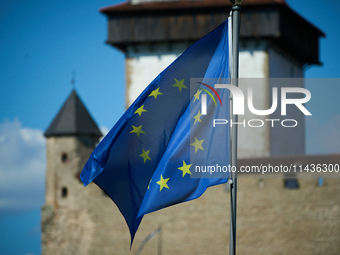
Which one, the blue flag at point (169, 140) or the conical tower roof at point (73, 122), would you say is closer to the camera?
the blue flag at point (169, 140)

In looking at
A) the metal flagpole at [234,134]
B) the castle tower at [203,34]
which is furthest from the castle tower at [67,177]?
the metal flagpole at [234,134]

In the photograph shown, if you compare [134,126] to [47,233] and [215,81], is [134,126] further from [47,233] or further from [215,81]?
[47,233]

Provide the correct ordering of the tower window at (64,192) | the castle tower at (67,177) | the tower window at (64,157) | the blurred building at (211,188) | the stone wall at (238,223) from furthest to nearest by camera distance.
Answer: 1. the tower window at (64,157)
2. the tower window at (64,192)
3. the castle tower at (67,177)
4. the blurred building at (211,188)
5. the stone wall at (238,223)

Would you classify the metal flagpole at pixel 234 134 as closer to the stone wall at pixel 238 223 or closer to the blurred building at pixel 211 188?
the blurred building at pixel 211 188

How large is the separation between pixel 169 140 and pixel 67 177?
56.7 ft

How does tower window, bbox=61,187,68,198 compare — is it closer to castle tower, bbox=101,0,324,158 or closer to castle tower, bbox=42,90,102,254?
castle tower, bbox=42,90,102,254

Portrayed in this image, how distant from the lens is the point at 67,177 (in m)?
24.1

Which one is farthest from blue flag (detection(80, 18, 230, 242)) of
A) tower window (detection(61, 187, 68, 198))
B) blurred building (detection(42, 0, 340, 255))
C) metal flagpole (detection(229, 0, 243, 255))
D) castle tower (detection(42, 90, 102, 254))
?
tower window (detection(61, 187, 68, 198))

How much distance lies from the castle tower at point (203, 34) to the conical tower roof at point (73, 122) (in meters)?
2.40

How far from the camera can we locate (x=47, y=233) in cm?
2330

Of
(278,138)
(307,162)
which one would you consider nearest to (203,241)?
(307,162)

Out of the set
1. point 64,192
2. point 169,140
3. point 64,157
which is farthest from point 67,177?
point 169,140

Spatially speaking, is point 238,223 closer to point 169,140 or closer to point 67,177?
point 67,177

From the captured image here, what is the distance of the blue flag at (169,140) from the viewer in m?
7.02
